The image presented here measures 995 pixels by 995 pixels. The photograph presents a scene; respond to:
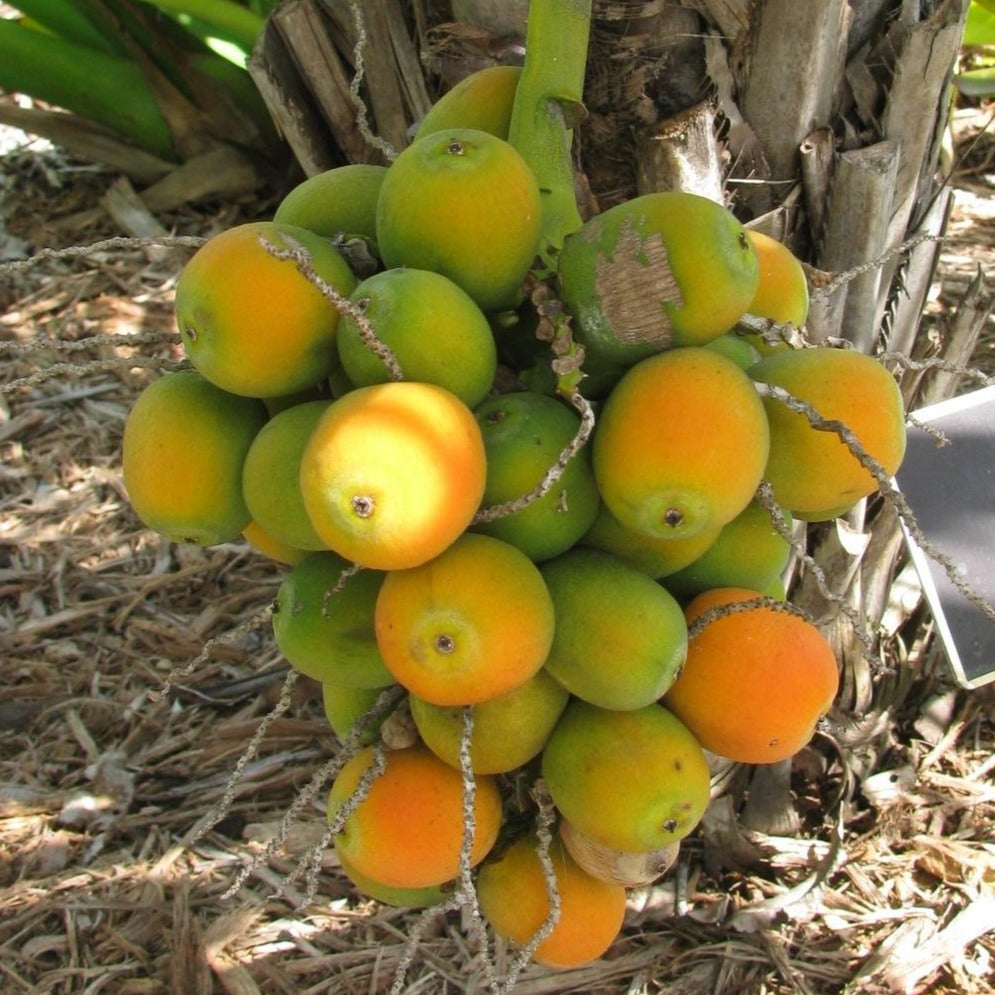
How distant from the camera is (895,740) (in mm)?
2414

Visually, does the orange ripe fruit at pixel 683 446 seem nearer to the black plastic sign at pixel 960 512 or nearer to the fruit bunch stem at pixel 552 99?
the fruit bunch stem at pixel 552 99

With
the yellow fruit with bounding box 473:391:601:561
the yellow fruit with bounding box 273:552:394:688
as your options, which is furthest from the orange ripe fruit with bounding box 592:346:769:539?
the yellow fruit with bounding box 273:552:394:688

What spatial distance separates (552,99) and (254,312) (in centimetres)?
45

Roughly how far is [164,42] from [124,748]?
2397 millimetres

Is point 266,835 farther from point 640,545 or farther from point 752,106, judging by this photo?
point 752,106

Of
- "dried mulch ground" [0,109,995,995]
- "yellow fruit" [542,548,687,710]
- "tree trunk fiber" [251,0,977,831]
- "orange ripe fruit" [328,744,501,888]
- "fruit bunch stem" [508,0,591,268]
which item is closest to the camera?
"yellow fruit" [542,548,687,710]

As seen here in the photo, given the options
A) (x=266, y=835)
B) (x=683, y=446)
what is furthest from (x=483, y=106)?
(x=266, y=835)

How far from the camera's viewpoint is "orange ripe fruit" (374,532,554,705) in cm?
92

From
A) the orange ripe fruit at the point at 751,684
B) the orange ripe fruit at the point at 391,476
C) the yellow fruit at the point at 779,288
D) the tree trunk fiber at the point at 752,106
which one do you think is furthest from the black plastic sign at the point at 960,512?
the orange ripe fruit at the point at 391,476

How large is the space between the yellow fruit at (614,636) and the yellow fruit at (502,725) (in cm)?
4

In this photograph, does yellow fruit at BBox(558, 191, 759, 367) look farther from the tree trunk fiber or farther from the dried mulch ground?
the dried mulch ground

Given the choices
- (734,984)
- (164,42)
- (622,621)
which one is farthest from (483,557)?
(164,42)

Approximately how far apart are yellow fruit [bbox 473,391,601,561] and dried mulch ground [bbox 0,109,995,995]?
859 millimetres

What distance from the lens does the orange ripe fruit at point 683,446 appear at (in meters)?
0.95
